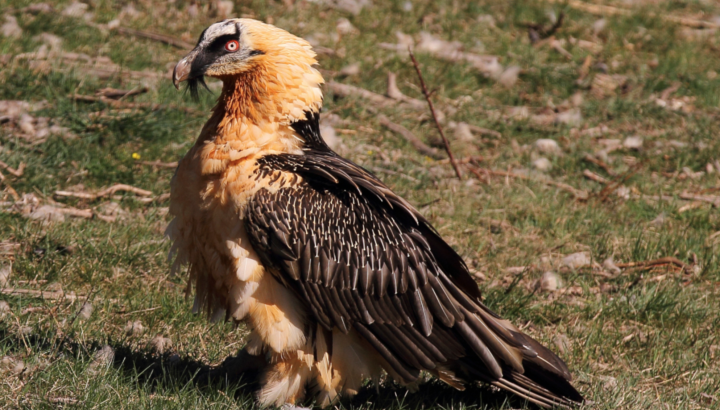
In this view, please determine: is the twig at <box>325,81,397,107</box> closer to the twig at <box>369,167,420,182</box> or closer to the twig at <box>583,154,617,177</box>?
the twig at <box>369,167,420,182</box>

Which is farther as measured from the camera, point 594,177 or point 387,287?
point 594,177

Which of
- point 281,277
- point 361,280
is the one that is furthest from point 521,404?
point 281,277

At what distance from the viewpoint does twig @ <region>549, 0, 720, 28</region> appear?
11.5 metres

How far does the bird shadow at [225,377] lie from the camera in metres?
4.31

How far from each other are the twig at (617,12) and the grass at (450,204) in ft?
0.58

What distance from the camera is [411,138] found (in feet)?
26.7

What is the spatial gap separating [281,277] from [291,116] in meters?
0.87

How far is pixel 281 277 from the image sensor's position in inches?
167

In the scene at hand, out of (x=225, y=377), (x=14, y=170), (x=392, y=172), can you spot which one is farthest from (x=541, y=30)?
(x=225, y=377)

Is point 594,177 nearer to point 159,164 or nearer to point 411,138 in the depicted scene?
point 411,138

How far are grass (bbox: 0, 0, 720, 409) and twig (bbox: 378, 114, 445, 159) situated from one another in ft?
0.30

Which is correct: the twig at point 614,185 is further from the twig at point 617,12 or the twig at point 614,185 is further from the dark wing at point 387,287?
the twig at point 617,12

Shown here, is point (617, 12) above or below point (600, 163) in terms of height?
above

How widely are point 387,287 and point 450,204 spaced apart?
270 cm
